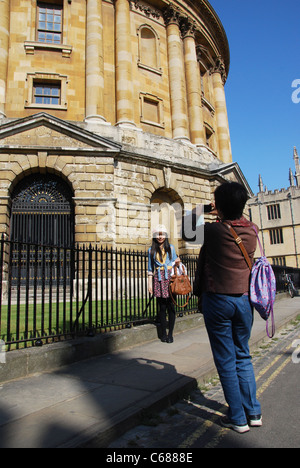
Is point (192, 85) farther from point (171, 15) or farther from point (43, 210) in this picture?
point (43, 210)

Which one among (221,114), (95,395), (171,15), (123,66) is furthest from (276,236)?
(95,395)

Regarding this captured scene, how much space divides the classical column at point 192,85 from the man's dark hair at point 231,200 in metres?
17.4

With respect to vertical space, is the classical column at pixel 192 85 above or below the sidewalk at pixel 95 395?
above

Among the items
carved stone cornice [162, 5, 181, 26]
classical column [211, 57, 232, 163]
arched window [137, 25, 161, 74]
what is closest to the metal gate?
arched window [137, 25, 161, 74]

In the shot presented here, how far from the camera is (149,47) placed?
19.8 metres

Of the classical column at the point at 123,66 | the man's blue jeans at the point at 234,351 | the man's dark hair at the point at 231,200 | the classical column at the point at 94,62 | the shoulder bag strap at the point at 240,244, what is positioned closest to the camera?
the man's blue jeans at the point at 234,351

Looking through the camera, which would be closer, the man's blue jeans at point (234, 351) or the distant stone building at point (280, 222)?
the man's blue jeans at point (234, 351)

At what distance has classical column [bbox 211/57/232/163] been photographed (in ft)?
78.8

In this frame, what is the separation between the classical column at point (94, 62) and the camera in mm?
15977

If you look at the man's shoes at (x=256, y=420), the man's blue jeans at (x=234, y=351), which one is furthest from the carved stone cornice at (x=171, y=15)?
the man's shoes at (x=256, y=420)

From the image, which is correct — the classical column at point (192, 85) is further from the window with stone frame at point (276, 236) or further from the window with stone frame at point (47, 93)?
the window with stone frame at point (276, 236)

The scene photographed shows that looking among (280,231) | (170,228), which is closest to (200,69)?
(170,228)

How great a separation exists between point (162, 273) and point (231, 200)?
3.83m

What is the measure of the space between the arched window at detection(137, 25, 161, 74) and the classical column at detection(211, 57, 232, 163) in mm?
7026
